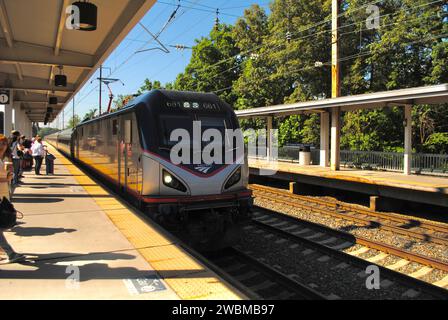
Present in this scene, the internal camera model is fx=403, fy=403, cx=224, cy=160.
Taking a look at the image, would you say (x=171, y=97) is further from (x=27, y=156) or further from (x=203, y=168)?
(x=27, y=156)

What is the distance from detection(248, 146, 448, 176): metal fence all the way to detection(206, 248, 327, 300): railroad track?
971 centimetres

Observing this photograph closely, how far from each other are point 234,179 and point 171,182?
4.09ft

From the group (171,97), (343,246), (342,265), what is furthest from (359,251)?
(171,97)

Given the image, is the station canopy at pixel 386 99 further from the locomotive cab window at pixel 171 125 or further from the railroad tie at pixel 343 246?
the locomotive cab window at pixel 171 125

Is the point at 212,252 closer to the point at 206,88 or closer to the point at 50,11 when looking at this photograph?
the point at 50,11

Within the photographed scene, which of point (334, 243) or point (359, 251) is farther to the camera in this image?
point (334, 243)

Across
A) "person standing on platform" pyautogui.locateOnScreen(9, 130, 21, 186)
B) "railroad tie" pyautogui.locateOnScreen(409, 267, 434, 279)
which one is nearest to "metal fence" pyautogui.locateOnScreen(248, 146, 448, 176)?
"railroad tie" pyautogui.locateOnScreen(409, 267, 434, 279)

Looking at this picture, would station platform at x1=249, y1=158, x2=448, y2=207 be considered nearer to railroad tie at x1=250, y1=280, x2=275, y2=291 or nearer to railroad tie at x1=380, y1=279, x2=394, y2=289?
railroad tie at x1=380, y1=279, x2=394, y2=289

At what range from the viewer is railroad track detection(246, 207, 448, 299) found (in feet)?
20.8

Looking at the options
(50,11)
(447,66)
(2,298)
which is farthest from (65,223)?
(447,66)

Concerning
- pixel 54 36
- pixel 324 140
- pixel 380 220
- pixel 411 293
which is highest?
pixel 54 36

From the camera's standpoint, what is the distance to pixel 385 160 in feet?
53.5

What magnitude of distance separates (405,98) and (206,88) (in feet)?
93.1

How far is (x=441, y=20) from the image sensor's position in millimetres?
22703
